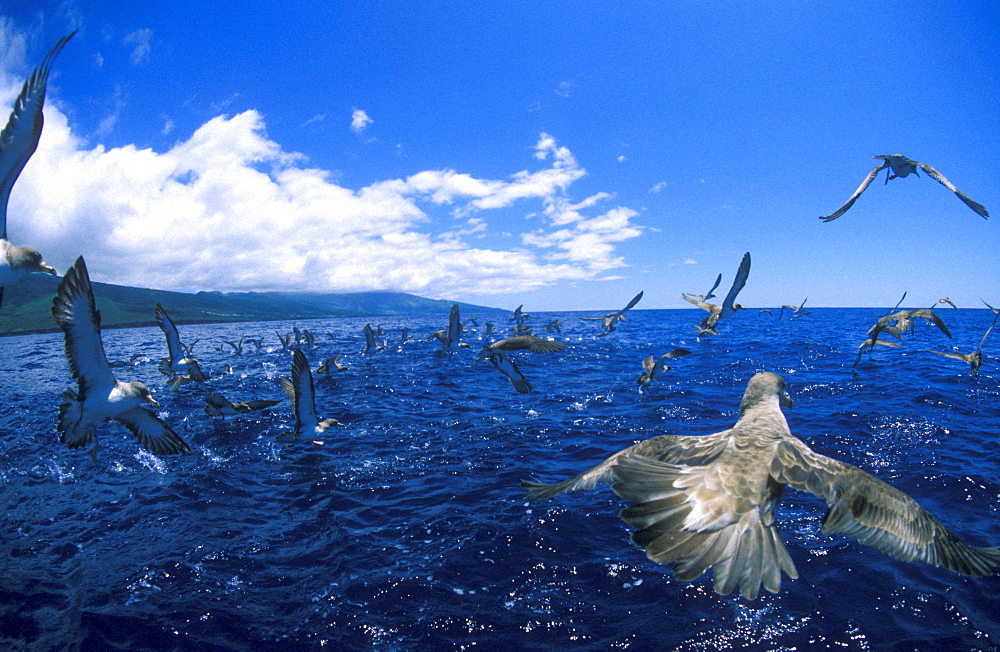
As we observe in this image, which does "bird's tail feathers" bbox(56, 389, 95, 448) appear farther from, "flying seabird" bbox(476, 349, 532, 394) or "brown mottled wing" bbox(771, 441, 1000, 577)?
"brown mottled wing" bbox(771, 441, 1000, 577)

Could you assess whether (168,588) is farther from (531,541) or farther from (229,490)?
(531,541)

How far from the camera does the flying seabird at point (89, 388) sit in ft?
18.1

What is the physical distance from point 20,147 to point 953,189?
12933 mm

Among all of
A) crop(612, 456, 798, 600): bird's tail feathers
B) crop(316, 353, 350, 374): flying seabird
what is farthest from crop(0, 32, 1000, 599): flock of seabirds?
crop(316, 353, 350, 374): flying seabird

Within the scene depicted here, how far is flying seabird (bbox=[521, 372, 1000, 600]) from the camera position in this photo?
2.66 metres

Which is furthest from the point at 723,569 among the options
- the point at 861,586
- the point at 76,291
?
the point at 76,291

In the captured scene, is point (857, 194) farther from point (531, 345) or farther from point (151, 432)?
point (151, 432)

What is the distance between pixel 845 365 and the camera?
18.5m

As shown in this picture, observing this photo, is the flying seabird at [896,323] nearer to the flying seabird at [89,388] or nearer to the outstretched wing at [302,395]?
the outstretched wing at [302,395]

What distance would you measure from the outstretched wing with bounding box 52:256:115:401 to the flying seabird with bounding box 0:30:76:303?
0.43 metres

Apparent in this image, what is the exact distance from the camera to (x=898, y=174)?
25.6 feet

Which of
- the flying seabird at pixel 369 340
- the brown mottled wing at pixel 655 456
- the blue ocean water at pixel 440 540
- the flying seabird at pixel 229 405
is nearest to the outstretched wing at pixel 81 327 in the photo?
the blue ocean water at pixel 440 540

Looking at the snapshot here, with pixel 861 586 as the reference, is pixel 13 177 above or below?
above

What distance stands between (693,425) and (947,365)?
1664 centimetres
